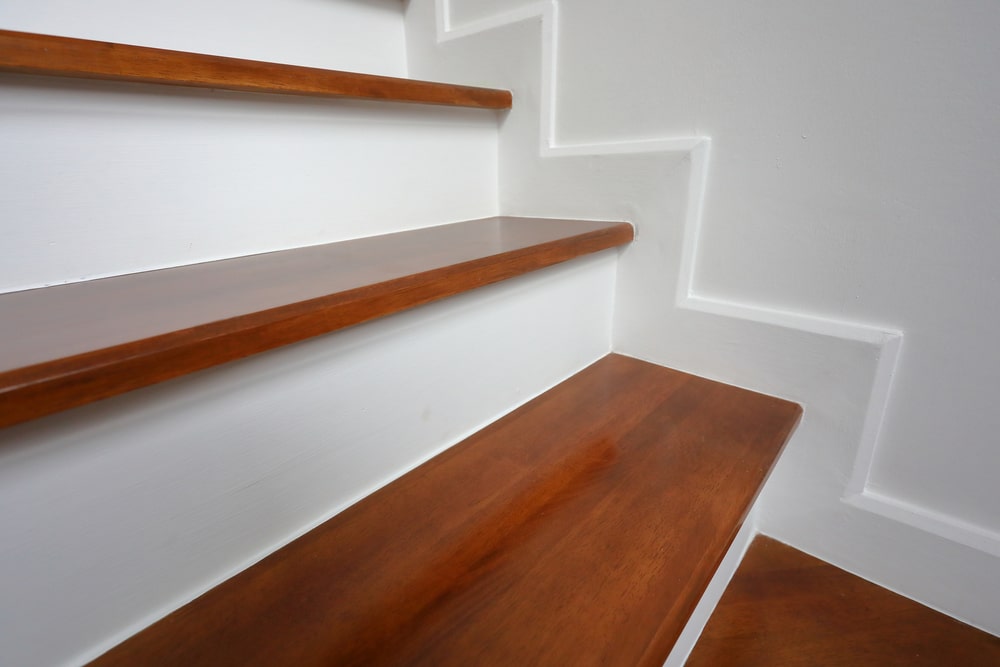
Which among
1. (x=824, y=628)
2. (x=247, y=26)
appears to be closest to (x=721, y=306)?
(x=824, y=628)

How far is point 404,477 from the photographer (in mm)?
581

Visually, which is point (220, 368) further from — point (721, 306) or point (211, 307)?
point (721, 306)

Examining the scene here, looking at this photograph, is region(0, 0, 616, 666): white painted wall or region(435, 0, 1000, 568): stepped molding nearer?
region(0, 0, 616, 666): white painted wall

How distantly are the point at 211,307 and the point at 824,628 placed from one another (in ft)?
2.73

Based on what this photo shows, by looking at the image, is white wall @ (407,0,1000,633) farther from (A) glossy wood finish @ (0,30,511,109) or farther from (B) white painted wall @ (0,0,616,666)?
(A) glossy wood finish @ (0,30,511,109)

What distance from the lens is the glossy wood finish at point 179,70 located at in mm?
442

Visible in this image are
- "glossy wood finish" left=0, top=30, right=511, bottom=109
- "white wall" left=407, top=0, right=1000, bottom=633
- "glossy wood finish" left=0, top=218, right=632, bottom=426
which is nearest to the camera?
"glossy wood finish" left=0, top=218, right=632, bottom=426

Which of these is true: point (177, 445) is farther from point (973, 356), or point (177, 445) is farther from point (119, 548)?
point (973, 356)

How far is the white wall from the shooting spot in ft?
1.96

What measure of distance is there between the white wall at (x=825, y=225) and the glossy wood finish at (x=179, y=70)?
35 cm

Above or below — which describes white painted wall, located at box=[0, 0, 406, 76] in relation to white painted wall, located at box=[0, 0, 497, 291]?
above

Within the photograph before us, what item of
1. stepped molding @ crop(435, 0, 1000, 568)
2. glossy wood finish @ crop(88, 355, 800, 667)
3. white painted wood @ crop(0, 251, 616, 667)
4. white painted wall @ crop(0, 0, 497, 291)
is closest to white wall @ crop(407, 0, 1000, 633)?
stepped molding @ crop(435, 0, 1000, 568)

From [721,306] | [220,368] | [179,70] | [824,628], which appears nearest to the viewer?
[220,368]

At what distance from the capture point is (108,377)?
32 cm
